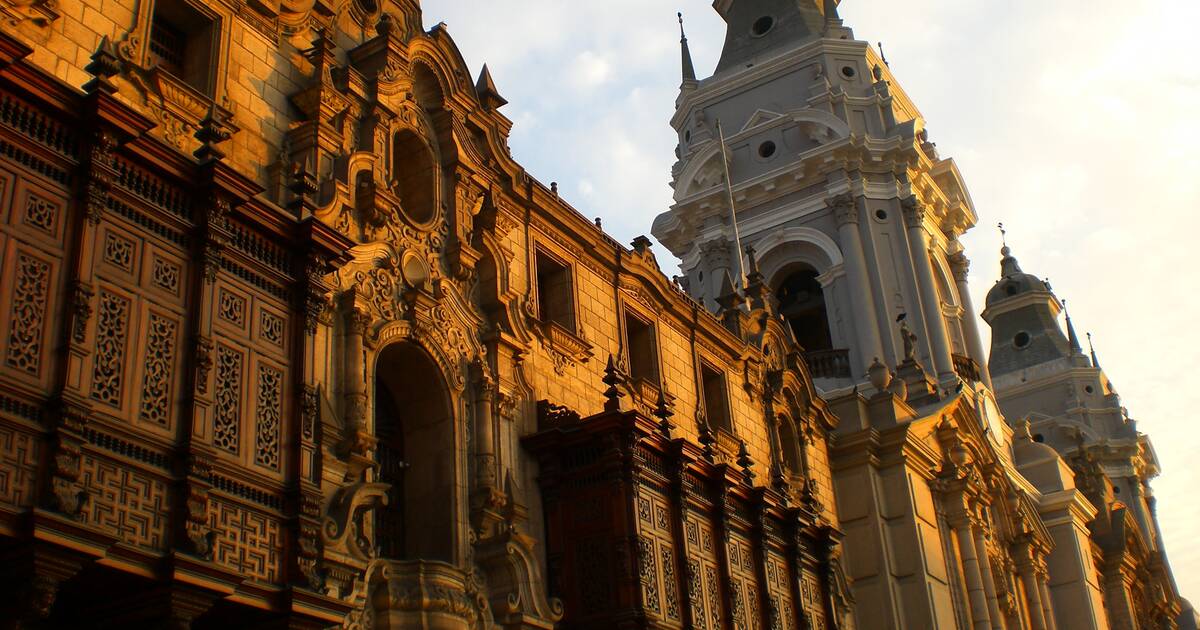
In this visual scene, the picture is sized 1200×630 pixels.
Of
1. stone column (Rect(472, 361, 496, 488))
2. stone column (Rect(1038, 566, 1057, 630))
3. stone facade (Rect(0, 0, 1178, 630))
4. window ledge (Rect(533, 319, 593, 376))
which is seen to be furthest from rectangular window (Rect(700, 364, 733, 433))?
stone column (Rect(1038, 566, 1057, 630))

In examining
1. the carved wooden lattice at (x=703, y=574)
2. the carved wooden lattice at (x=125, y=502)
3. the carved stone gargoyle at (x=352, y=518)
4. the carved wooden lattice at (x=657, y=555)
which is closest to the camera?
the carved wooden lattice at (x=125, y=502)

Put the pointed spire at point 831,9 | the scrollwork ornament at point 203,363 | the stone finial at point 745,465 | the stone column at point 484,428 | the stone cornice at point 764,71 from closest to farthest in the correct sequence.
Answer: the scrollwork ornament at point 203,363 < the stone column at point 484,428 < the stone finial at point 745,465 < the stone cornice at point 764,71 < the pointed spire at point 831,9

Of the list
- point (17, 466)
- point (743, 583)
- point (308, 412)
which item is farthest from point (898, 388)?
point (17, 466)

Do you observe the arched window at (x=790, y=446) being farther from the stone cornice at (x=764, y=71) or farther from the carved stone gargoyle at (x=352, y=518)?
the stone cornice at (x=764, y=71)

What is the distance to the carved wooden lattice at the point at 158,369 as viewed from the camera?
1285 cm

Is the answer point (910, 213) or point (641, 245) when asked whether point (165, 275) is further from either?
point (910, 213)

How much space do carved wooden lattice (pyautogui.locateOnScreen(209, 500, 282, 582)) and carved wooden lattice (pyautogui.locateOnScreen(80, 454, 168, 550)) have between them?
23.7 inches

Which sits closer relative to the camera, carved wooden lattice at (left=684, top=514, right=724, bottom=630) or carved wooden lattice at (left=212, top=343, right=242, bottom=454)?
carved wooden lattice at (left=212, top=343, right=242, bottom=454)

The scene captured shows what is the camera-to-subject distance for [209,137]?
14891 mm

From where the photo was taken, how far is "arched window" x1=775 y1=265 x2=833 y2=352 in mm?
47281

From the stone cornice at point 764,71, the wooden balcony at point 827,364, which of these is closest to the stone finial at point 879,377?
the wooden balcony at point 827,364

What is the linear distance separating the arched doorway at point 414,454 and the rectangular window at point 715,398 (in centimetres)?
880

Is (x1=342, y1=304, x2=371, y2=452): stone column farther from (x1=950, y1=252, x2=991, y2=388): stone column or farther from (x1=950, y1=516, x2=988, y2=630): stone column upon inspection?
(x1=950, y1=252, x2=991, y2=388): stone column

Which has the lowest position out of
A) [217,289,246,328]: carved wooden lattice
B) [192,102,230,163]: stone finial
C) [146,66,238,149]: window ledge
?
[217,289,246,328]: carved wooden lattice
